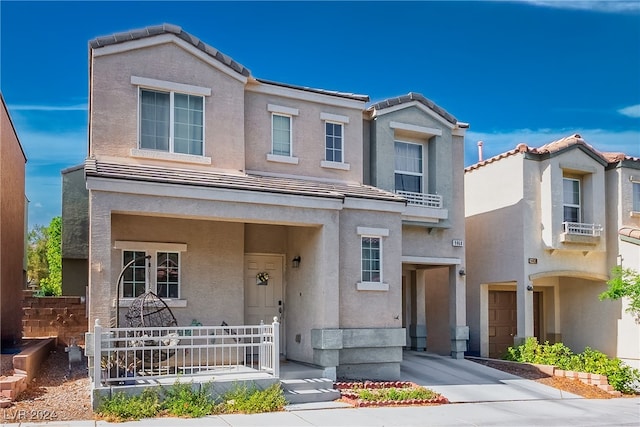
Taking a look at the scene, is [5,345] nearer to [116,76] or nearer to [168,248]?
[168,248]

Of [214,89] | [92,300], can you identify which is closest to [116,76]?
[214,89]

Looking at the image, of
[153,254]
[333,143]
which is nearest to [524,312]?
[333,143]

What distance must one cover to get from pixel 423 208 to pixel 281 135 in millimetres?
4553

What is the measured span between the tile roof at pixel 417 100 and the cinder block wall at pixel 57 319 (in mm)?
9559

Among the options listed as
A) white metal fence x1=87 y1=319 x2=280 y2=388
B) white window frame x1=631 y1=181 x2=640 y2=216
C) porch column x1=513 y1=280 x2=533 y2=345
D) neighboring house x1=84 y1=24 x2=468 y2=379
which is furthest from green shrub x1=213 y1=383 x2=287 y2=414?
white window frame x1=631 y1=181 x2=640 y2=216

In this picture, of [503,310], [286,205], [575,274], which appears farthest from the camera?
[503,310]

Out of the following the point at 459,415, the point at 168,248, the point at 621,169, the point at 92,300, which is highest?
the point at 621,169

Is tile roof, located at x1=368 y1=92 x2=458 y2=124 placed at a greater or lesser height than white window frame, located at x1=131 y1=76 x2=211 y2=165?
greater

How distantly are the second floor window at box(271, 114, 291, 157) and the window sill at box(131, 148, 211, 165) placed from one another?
6.62 ft

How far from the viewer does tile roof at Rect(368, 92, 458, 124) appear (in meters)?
17.9

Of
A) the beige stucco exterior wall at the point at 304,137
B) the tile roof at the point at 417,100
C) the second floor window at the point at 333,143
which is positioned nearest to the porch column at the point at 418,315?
the tile roof at the point at 417,100

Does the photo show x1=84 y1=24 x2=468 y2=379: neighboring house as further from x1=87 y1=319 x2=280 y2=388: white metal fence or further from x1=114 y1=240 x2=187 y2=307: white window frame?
x1=87 y1=319 x2=280 y2=388: white metal fence

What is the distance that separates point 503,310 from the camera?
22.2 m

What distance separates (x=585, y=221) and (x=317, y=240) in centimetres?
1035
